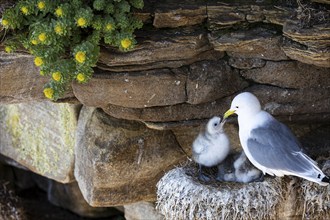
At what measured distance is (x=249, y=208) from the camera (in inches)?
162

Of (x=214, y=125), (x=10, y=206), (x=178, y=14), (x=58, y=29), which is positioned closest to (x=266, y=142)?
(x=214, y=125)

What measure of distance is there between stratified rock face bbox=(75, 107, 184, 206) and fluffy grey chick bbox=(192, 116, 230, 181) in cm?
30

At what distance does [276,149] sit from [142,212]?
1459mm

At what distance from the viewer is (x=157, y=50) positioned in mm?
3916

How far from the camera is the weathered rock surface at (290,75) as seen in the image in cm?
414

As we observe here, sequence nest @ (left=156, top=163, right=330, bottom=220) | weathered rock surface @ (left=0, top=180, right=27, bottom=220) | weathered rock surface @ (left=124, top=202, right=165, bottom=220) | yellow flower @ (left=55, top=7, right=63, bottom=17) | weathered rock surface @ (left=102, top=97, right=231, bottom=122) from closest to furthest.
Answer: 1. yellow flower @ (left=55, top=7, right=63, bottom=17)
2. nest @ (left=156, top=163, right=330, bottom=220)
3. weathered rock surface @ (left=102, top=97, right=231, bottom=122)
4. weathered rock surface @ (left=124, top=202, right=165, bottom=220)
5. weathered rock surface @ (left=0, top=180, right=27, bottom=220)

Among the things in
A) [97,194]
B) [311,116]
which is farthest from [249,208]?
[97,194]

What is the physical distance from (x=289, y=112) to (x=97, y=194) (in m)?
1.21

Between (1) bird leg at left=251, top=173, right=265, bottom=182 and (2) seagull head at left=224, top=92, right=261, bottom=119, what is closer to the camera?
(2) seagull head at left=224, top=92, right=261, bottom=119

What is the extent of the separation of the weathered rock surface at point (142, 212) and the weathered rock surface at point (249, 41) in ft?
4.78

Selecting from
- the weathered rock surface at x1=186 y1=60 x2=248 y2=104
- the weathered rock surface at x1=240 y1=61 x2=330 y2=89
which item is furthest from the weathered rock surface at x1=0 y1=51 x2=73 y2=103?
the weathered rock surface at x1=240 y1=61 x2=330 y2=89

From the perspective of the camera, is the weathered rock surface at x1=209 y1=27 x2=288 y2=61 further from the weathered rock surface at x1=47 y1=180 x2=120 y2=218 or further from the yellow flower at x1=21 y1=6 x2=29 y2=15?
the weathered rock surface at x1=47 y1=180 x2=120 y2=218

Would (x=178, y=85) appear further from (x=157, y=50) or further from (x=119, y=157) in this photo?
(x=119, y=157)

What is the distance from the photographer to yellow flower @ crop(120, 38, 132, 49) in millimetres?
3680
